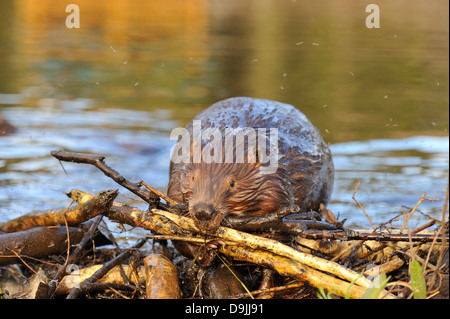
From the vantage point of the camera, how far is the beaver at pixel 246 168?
399cm

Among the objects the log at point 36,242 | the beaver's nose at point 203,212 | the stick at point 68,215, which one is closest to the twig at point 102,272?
the stick at point 68,215

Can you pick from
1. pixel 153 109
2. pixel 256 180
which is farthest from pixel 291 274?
pixel 153 109

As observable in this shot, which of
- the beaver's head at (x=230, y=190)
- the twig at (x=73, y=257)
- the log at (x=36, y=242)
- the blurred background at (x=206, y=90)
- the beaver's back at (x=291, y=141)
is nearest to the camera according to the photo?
the beaver's head at (x=230, y=190)

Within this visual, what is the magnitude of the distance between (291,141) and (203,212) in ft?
4.24

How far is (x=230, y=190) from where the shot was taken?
404cm

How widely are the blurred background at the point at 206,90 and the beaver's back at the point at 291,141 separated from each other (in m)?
0.71

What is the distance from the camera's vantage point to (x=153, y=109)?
10.7 metres

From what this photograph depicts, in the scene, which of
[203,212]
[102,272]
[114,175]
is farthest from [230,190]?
[102,272]

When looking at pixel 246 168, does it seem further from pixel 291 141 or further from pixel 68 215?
pixel 68 215

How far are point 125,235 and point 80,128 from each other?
3.91 metres

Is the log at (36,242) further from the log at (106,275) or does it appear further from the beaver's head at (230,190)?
the beaver's head at (230,190)

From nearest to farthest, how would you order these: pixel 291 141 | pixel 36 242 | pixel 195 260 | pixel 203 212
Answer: pixel 203 212 < pixel 195 260 < pixel 36 242 < pixel 291 141

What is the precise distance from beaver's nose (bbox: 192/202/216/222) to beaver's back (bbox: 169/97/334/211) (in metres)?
0.60

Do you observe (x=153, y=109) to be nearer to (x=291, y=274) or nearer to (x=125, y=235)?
(x=125, y=235)
